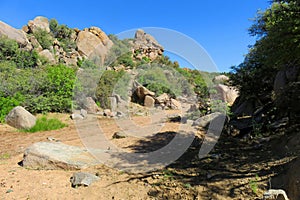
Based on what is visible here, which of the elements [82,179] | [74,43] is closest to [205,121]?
[82,179]

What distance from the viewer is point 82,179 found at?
11.4 ft

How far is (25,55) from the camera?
2030 cm

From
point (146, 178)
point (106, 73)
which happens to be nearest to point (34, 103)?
point (106, 73)

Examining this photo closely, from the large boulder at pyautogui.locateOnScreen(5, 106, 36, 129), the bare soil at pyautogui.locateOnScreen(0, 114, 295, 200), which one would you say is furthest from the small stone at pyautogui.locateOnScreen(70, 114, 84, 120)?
the bare soil at pyautogui.locateOnScreen(0, 114, 295, 200)

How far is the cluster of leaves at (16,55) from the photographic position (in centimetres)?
1900

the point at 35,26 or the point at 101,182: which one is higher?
the point at 35,26

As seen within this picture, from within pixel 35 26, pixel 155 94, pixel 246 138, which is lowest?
pixel 246 138

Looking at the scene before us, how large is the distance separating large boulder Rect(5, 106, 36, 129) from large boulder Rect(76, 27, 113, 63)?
809 inches

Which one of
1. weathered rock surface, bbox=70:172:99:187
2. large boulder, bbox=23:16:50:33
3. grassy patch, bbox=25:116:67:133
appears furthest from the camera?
large boulder, bbox=23:16:50:33

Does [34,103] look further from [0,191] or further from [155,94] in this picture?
[155,94]

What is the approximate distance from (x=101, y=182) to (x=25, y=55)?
67.4ft

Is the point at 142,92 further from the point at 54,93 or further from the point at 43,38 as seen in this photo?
the point at 43,38

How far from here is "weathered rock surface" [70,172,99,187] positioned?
11.1 feet

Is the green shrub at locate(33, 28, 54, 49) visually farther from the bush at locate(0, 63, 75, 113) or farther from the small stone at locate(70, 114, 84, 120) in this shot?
the small stone at locate(70, 114, 84, 120)
